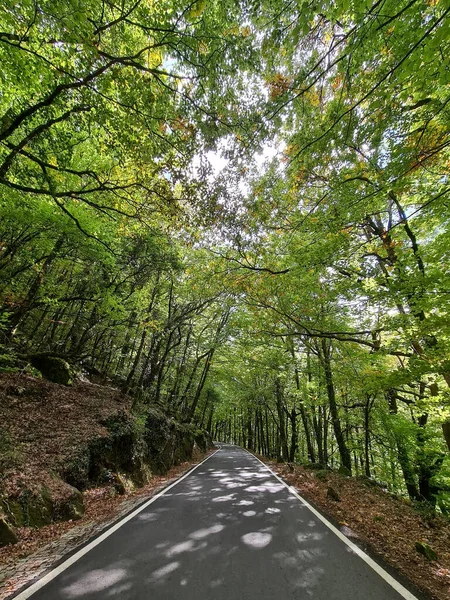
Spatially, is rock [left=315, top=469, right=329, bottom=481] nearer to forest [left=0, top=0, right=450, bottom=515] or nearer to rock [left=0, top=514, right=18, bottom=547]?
forest [left=0, top=0, right=450, bottom=515]

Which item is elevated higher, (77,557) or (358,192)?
(358,192)

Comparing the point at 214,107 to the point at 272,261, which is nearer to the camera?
the point at 214,107

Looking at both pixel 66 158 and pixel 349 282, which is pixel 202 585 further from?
pixel 66 158

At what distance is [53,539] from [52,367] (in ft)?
27.0

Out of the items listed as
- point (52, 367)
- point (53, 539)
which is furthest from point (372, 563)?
point (52, 367)

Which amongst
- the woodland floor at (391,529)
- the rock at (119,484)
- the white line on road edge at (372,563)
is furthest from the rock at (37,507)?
the woodland floor at (391,529)

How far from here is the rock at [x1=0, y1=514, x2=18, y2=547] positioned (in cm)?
402

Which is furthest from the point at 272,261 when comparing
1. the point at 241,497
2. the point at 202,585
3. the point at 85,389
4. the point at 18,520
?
the point at 85,389

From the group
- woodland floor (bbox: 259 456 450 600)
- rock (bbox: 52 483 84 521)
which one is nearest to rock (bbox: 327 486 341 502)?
woodland floor (bbox: 259 456 450 600)

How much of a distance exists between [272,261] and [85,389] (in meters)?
9.87

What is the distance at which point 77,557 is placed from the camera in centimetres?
366

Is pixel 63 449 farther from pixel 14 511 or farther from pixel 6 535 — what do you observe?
pixel 6 535

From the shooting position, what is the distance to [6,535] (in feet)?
13.3

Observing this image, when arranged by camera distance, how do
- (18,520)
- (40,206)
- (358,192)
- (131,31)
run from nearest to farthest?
(18,520), (131,31), (358,192), (40,206)
